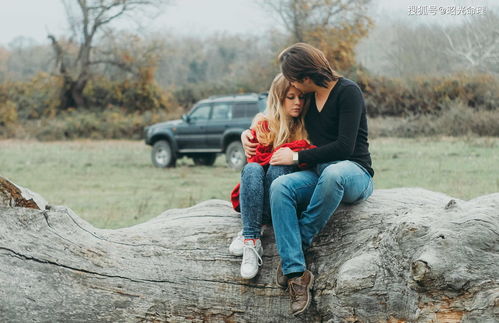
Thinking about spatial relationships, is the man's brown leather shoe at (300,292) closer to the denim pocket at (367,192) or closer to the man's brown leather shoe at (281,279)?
the man's brown leather shoe at (281,279)

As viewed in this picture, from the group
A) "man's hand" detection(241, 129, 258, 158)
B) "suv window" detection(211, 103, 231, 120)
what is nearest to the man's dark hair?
"man's hand" detection(241, 129, 258, 158)

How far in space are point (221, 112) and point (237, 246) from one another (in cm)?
1691

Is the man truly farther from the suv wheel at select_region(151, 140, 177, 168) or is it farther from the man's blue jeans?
the suv wheel at select_region(151, 140, 177, 168)

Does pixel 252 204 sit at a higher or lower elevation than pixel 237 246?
higher

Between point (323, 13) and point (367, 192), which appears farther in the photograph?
point (323, 13)

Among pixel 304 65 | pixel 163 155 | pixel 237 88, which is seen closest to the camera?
pixel 304 65

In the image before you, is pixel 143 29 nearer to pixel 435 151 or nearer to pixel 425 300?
pixel 435 151

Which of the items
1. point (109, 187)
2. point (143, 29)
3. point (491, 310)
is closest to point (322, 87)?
point (491, 310)

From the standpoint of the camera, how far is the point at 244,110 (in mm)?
20703

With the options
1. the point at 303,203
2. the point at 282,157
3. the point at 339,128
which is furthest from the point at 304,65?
the point at 303,203

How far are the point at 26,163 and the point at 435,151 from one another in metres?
12.9

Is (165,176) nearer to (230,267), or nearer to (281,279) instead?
(230,267)

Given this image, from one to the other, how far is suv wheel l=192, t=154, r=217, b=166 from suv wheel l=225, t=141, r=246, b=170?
149 centimetres

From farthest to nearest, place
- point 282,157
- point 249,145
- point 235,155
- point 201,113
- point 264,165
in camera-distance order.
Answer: point 201,113 < point 235,155 < point 249,145 < point 264,165 < point 282,157
